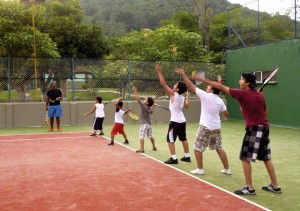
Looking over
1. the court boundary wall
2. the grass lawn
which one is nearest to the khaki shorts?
the grass lawn

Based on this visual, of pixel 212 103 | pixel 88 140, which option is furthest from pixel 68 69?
pixel 212 103

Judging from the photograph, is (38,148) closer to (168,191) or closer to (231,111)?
(168,191)

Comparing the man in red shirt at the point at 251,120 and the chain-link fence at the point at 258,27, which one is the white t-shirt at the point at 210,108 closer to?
the man in red shirt at the point at 251,120

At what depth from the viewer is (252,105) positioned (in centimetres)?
548

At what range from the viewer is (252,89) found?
5527 millimetres

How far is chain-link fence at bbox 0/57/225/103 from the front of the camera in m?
15.9

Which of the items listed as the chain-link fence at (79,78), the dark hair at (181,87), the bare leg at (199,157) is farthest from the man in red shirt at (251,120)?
the chain-link fence at (79,78)

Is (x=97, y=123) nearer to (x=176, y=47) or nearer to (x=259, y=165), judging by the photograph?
(x=259, y=165)

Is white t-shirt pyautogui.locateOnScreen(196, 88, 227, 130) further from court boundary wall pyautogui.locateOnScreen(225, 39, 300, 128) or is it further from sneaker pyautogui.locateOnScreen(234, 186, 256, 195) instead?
court boundary wall pyautogui.locateOnScreen(225, 39, 300, 128)

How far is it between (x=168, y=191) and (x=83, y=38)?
924 inches

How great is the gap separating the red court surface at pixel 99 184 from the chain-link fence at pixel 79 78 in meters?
6.77

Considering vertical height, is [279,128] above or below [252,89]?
below

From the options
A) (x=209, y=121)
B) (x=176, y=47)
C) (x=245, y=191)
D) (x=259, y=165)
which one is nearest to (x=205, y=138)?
(x=209, y=121)

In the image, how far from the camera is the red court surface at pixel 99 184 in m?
5.14
